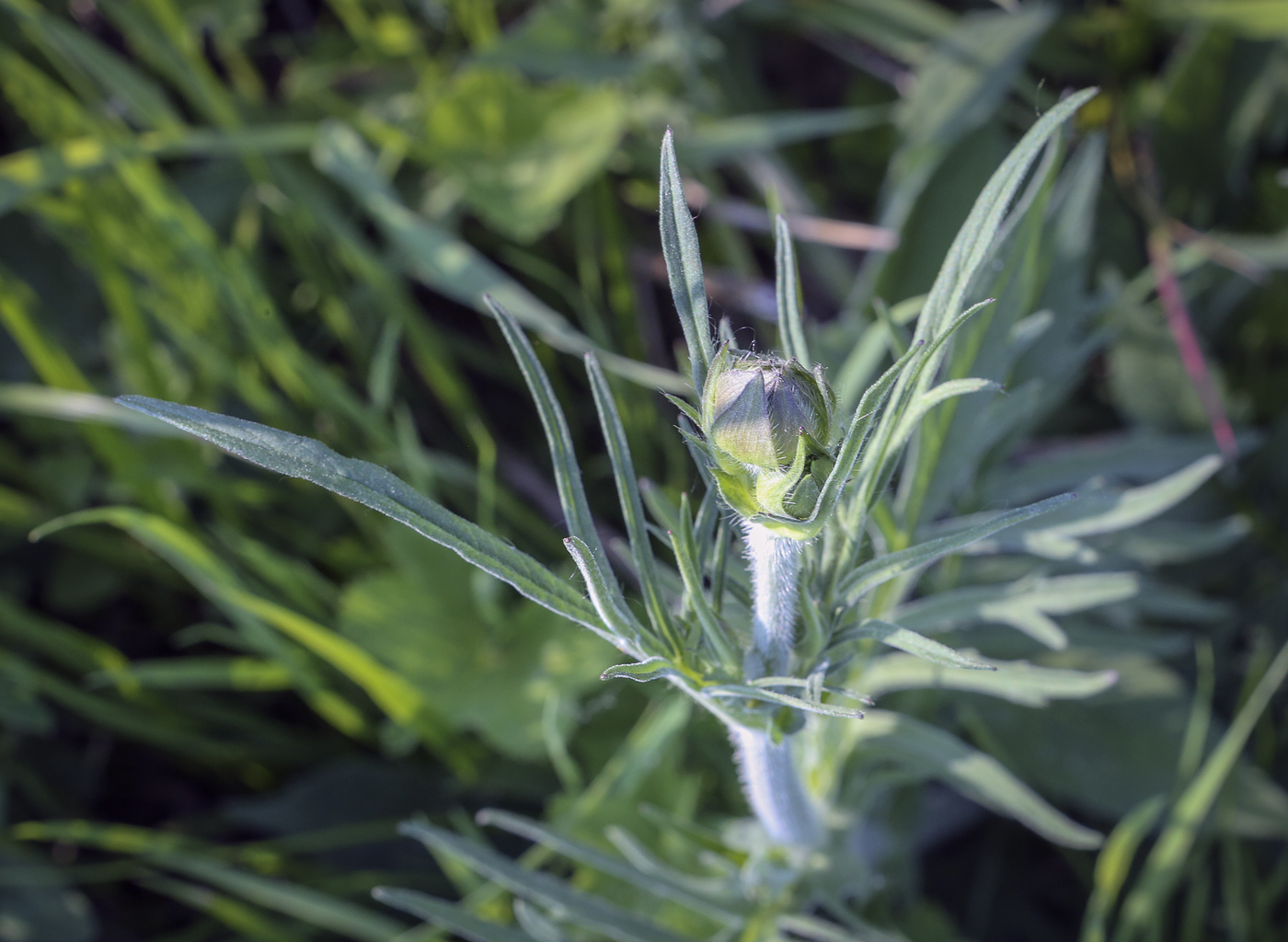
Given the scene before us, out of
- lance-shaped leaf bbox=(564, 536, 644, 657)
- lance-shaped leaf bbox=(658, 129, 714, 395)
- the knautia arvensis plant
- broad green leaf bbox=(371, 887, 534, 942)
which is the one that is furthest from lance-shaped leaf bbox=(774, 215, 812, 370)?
broad green leaf bbox=(371, 887, 534, 942)

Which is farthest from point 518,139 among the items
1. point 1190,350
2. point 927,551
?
point 927,551

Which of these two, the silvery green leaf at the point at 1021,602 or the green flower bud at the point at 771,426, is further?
the silvery green leaf at the point at 1021,602

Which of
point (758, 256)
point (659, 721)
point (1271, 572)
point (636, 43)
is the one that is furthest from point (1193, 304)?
point (659, 721)

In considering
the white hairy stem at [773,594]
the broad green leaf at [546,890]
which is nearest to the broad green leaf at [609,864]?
the broad green leaf at [546,890]

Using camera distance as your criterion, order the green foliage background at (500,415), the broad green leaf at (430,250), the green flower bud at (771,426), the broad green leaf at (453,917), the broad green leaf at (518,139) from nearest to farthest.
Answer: the green flower bud at (771,426), the broad green leaf at (453,917), the green foliage background at (500,415), the broad green leaf at (430,250), the broad green leaf at (518,139)

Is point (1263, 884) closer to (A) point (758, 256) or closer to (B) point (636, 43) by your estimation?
(A) point (758, 256)

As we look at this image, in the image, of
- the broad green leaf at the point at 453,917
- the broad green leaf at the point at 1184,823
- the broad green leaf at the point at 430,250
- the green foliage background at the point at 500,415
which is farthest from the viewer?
the broad green leaf at the point at 430,250

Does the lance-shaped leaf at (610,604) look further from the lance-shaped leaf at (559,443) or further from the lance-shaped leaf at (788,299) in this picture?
the lance-shaped leaf at (788,299)
